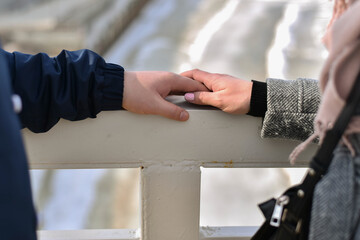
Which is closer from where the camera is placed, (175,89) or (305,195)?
(305,195)

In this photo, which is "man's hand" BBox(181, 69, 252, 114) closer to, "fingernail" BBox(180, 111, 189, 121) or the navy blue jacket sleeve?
"fingernail" BBox(180, 111, 189, 121)

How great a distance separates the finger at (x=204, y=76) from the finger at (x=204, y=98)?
41mm

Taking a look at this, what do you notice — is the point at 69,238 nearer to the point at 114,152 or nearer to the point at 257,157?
the point at 114,152

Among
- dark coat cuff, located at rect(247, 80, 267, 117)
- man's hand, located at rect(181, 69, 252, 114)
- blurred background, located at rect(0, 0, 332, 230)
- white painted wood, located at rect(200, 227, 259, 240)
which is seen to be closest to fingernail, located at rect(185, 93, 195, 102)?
man's hand, located at rect(181, 69, 252, 114)

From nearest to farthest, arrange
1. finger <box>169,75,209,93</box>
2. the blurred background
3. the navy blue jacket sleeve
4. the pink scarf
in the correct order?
the pink scarf → the navy blue jacket sleeve → finger <box>169,75,209,93</box> → the blurred background

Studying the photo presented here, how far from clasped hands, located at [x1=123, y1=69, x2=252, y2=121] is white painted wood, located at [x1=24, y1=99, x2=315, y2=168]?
0.07 ft

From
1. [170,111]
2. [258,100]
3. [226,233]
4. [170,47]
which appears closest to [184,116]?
[170,111]

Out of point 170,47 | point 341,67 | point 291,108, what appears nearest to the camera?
point 341,67

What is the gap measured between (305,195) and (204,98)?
35 cm

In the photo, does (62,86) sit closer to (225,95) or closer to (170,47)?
(225,95)

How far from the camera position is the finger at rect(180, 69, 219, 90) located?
87 cm

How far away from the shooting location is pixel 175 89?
0.87 m

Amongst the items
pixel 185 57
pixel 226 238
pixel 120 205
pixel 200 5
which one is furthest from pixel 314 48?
pixel 226 238

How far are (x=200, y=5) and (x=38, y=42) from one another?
254 centimetres
